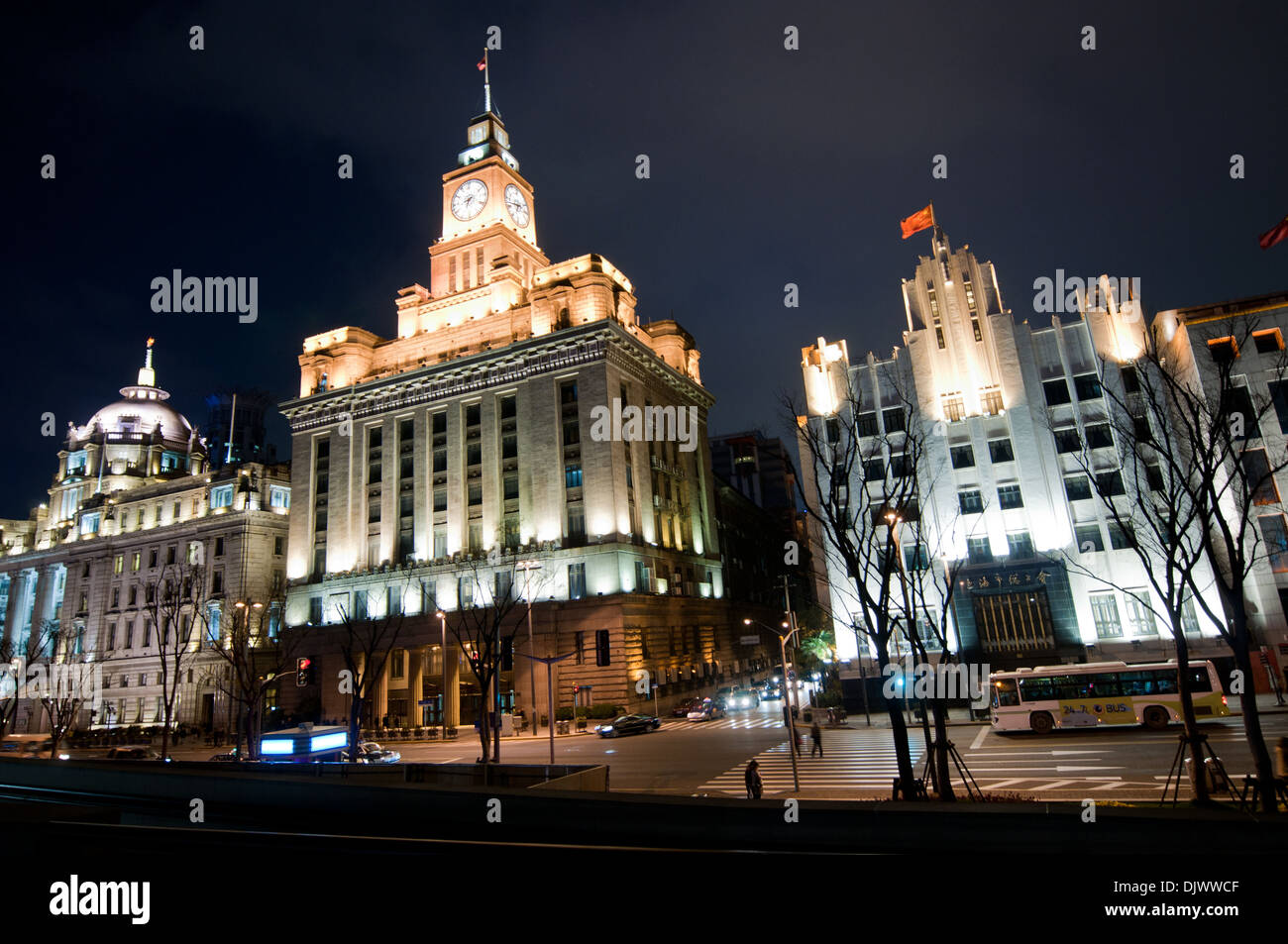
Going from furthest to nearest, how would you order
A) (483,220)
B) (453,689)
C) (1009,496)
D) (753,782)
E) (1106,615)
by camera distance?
(483,220), (453,689), (1009,496), (1106,615), (753,782)

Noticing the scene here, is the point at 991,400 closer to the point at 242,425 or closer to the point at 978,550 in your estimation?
the point at 978,550

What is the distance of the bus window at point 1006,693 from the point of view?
3155 centimetres

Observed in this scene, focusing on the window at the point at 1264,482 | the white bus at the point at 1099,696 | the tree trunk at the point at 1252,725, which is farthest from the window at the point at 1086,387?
the tree trunk at the point at 1252,725

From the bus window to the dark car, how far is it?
2033 centimetres

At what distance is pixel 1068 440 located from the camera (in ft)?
149

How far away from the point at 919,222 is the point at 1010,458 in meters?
17.6

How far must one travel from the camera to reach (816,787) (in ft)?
72.7

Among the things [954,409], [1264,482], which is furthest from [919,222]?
[1264,482]

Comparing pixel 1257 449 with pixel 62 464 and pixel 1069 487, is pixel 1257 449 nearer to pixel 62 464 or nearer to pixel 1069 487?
pixel 1069 487

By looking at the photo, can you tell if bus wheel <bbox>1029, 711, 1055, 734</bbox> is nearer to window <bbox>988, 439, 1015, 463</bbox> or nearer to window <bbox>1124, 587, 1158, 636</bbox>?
window <bbox>1124, 587, 1158, 636</bbox>

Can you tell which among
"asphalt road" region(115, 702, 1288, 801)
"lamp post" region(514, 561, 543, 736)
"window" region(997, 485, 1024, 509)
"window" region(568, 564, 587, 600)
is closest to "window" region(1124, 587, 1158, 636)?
"window" region(997, 485, 1024, 509)
